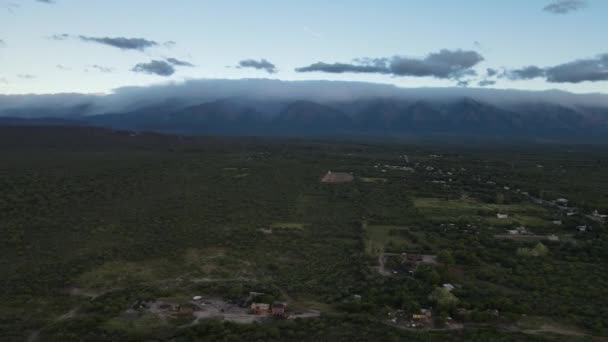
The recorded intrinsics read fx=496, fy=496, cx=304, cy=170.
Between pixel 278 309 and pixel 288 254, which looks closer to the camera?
pixel 278 309

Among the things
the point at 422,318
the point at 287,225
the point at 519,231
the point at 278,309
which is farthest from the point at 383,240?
the point at 278,309

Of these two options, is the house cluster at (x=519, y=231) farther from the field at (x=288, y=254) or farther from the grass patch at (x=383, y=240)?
the grass patch at (x=383, y=240)

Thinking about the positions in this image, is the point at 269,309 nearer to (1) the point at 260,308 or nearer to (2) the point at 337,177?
(1) the point at 260,308

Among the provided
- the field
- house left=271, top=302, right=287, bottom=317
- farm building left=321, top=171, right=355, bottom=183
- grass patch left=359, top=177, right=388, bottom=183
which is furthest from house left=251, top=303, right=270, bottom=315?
grass patch left=359, top=177, right=388, bottom=183

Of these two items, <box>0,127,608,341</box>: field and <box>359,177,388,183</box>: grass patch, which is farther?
<box>359,177,388,183</box>: grass patch

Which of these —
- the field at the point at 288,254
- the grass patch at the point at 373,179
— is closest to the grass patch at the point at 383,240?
the field at the point at 288,254

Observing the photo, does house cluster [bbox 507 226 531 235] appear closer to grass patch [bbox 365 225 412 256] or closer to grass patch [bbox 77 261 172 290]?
grass patch [bbox 365 225 412 256]
